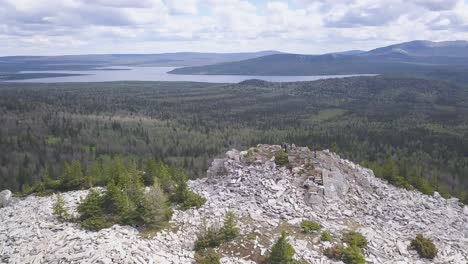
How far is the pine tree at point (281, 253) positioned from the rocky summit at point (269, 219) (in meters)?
2.16

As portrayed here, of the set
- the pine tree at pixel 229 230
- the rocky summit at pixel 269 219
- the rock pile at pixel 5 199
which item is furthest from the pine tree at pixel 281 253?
the rock pile at pixel 5 199

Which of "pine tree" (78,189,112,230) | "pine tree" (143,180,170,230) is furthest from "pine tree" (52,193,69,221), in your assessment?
"pine tree" (143,180,170,230)

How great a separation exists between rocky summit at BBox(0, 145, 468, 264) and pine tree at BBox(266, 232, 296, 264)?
216 cm

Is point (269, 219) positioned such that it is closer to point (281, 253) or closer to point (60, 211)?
point (281, 253)

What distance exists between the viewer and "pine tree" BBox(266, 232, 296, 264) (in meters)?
26.7

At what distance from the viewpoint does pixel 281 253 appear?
87.9ft

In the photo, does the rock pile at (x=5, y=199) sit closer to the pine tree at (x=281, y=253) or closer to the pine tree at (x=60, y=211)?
the pine tree at (x=60, y=211)

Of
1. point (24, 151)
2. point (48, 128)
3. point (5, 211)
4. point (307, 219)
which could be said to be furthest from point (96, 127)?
point (307, 219)

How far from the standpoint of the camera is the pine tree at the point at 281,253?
26.7 meters

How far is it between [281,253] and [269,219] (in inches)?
298

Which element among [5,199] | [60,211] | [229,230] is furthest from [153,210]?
[5,199]

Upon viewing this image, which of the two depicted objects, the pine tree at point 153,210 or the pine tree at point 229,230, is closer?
the pine tree at point 229,230

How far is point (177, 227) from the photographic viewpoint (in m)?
31.8

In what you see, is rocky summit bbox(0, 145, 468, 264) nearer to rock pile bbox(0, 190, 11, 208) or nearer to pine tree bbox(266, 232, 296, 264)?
rock pile bbox(0, 190, 11, 208)
